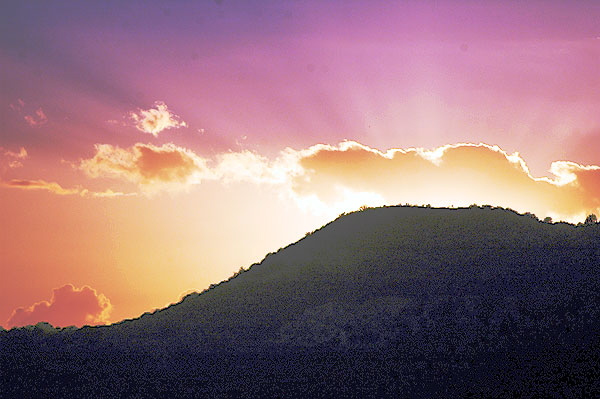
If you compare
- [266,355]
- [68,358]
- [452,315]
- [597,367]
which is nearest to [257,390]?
[266,355]

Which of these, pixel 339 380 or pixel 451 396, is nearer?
pixel 451 396

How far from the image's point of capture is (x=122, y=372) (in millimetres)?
61844

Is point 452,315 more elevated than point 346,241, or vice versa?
point 346,241

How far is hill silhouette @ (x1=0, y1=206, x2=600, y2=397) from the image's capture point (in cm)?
5184

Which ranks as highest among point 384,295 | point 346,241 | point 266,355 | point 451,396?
point 346,241

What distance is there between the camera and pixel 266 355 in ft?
200

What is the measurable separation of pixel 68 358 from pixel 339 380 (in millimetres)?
37722

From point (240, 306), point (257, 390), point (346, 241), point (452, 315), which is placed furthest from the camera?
point (346, 241)

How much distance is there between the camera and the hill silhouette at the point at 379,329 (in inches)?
2041

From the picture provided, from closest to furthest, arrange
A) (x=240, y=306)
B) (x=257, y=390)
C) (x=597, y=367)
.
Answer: (x=597, y=367) → (x=257, y=390) → (x=240, y=306)

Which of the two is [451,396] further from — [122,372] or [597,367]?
[122,372]

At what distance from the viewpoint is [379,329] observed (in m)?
60.5

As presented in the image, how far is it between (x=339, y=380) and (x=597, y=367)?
24.5m

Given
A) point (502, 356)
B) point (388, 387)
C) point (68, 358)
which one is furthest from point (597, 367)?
point (68, 358)
